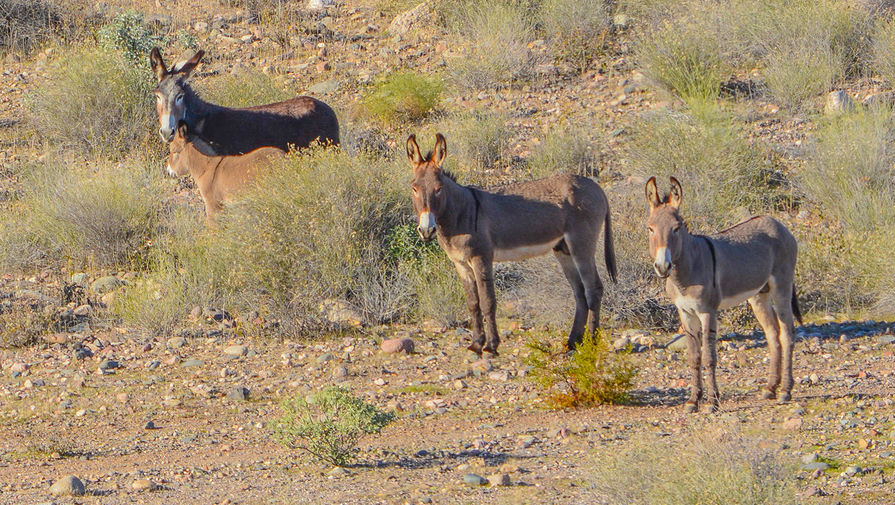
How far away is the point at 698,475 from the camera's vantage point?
19.7 ft

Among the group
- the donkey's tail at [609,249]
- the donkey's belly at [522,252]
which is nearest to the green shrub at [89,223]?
the donkey's belly at [522,252]

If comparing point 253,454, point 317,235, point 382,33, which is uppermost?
point 382,33

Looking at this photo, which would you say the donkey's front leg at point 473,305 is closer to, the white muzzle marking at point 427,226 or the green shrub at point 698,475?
the white muzzle marking at point 427,226

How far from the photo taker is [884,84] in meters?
17.5

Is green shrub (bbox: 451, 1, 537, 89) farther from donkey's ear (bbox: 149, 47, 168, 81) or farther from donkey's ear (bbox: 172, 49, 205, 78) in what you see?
donkey's ear (bbox: 149, 47, 168, 81)

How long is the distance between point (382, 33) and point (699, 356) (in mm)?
13739

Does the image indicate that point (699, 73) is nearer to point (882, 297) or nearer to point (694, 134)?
point (694, 134)

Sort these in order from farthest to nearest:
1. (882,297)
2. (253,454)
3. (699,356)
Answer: (882,297), (699,356), (253,454)

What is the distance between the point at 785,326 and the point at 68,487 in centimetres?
521

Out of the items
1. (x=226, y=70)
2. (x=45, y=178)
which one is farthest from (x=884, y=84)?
(x=45, y=178)

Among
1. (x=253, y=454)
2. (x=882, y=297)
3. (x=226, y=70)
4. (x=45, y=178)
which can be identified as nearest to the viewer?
(x=253, y=454)

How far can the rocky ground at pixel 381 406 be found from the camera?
7.17 metres

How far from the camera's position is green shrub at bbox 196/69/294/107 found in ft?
58.5

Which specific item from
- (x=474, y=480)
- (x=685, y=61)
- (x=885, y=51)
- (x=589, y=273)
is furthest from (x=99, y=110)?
(x=474, y=480)
